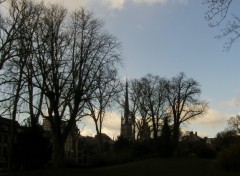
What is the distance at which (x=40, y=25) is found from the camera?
34.7 metres

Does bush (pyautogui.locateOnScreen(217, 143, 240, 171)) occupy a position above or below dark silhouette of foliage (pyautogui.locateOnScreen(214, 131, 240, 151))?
below

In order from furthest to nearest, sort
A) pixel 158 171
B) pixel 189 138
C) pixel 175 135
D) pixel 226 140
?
pixel 189 138
pixel 226 140
pixel 175 135
pixel 158 171

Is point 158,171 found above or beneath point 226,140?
beneath

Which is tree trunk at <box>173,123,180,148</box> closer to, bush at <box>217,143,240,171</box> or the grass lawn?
the grass lawn

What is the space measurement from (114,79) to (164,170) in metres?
10.5

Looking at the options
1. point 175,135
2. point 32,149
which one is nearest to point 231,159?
point 32,149

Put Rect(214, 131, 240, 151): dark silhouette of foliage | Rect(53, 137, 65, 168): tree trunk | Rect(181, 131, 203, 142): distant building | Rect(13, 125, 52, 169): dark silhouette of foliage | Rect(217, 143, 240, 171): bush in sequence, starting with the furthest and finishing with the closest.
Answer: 1. Rect(181, 131, 203, 142): distant building
2. Rect(214, 131, 240, 151): dark silhouette of foliage
3. Rect(13, 125, 52, 169): dark silhouette of foliage
4. Rect(53, 137, 65, 168): tree trunk
5. Rect(217, 143, 240, 171): bush

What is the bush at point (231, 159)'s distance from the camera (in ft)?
101

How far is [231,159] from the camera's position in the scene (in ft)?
102

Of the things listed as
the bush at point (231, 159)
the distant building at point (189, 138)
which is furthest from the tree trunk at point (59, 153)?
the distant building at point (189, 138)

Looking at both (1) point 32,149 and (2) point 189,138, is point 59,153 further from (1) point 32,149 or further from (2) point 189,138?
(2) point 189,138

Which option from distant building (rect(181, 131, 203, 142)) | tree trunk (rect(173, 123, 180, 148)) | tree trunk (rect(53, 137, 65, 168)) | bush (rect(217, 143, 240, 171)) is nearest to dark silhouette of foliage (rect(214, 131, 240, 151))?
tree trunk (rect(173, 123, 180, 148))

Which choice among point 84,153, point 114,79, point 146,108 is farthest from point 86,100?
point 84,153

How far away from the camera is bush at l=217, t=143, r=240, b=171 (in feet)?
101
